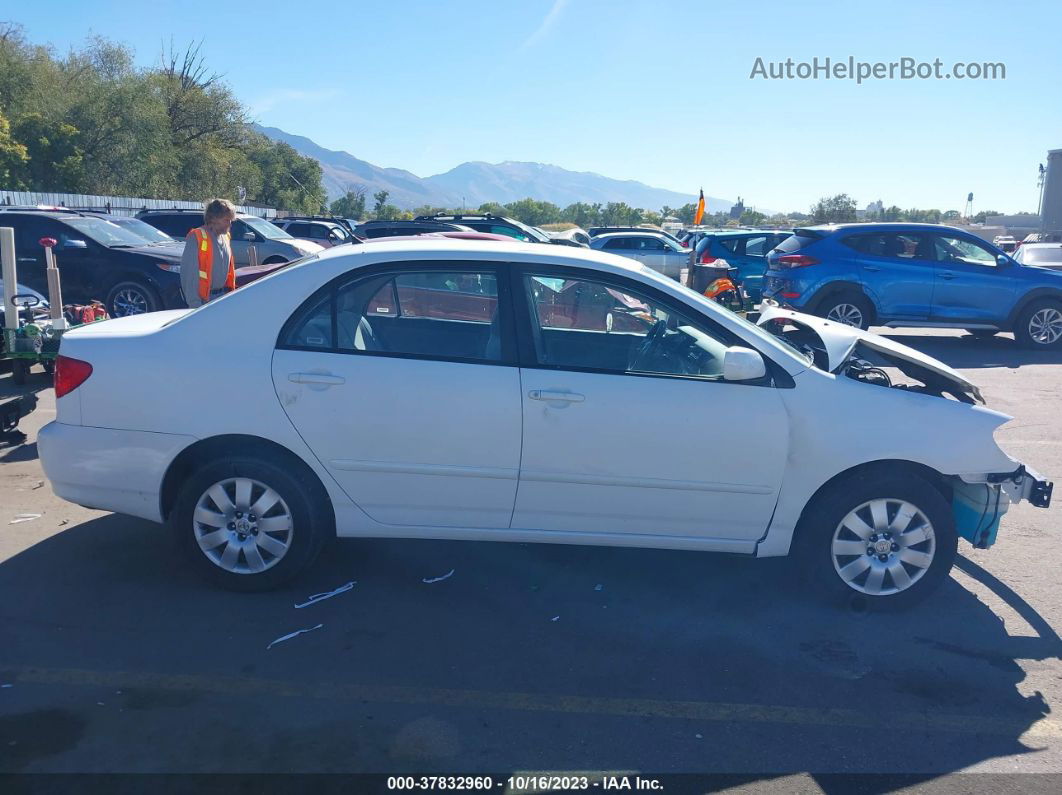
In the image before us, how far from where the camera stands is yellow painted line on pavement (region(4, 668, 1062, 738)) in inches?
142

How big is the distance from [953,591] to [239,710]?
3.75 metres

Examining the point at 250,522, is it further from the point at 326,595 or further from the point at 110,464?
the point at 110,464

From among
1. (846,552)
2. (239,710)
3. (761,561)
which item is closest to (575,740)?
(239,710)

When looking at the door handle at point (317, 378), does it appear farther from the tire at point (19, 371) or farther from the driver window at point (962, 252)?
the driver window at point (962, 252)

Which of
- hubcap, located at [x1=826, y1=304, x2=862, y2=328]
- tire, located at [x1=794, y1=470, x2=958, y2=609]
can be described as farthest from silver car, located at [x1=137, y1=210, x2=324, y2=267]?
tire, located at [x1=794, y1=470, x2=958, y2=609]

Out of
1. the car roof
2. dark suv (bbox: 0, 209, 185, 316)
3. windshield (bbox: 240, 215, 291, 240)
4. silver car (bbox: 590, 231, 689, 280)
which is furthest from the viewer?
the car roof

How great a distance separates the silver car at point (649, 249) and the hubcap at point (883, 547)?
1850cm

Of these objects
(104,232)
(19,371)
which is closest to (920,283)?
(19,371)

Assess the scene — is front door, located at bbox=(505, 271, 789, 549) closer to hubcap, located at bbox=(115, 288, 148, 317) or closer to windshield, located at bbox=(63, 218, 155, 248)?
hubcap, located at bbox=(115, 288, 148, 317)

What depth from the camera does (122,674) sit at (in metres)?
3.80

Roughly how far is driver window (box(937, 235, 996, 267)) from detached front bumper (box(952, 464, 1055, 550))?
940 cm

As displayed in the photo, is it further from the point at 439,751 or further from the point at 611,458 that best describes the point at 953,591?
the point at 439,751

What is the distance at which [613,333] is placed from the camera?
4773mm

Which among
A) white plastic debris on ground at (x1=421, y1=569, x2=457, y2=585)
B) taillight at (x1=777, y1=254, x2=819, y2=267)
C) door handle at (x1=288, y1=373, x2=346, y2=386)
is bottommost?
white plastic debris on ground at (x1=421, y1=569, x2=457, y2=585)
